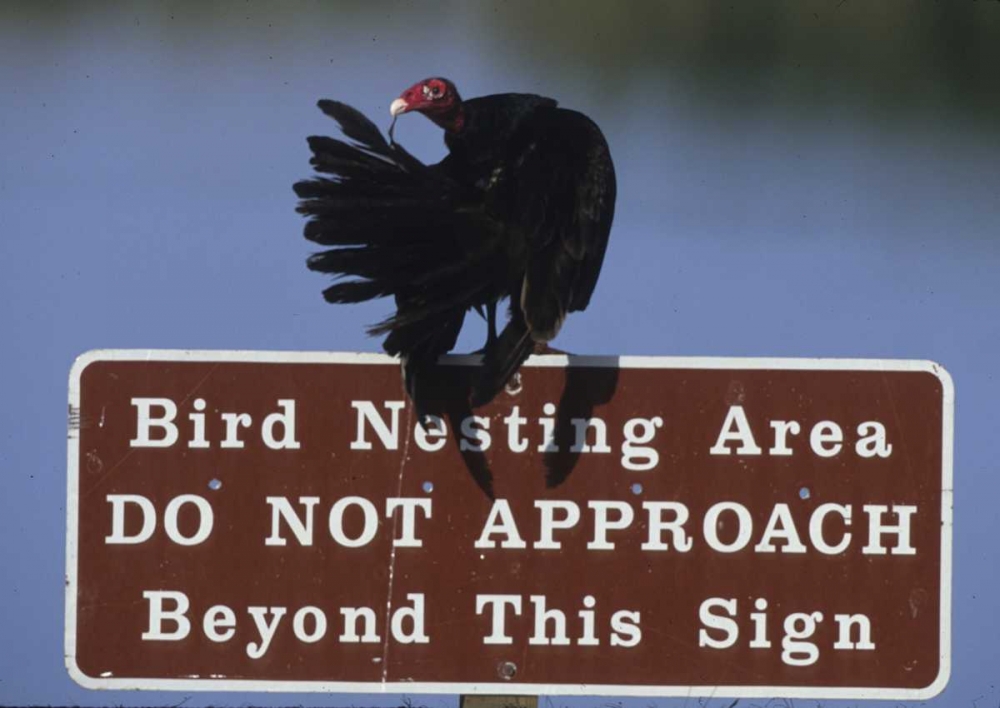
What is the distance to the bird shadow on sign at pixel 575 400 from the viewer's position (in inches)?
52.0

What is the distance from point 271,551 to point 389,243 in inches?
15.2

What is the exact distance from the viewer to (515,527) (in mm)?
1303

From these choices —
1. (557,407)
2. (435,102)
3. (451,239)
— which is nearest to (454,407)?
(557,407)

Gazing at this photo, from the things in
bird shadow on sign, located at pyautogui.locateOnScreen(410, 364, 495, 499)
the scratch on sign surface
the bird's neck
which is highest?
the bird's neck

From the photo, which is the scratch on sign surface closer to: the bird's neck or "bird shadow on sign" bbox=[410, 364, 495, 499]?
"bird shadow on sign" bbox=[410, 364, 495, 499]

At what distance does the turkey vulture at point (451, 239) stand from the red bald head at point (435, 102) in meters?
0.42

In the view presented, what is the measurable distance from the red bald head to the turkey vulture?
0.42 m

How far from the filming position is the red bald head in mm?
2244

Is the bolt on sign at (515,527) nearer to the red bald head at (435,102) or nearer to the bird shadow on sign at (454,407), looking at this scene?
the bird shadow on sign at (454,407)

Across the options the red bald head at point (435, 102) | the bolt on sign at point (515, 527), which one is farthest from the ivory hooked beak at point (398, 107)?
the bolt on sign at point (515, 527)

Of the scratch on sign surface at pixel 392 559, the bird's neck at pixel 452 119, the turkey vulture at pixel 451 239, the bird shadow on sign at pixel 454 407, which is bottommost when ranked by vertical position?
the scratch on sign surface at pixel 392 559

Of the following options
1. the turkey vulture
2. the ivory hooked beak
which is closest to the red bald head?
the ivory hooked beak

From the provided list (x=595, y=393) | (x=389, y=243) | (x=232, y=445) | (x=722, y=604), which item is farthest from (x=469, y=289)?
(x=722, y=604)

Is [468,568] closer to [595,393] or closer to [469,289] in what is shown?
[595,393]
